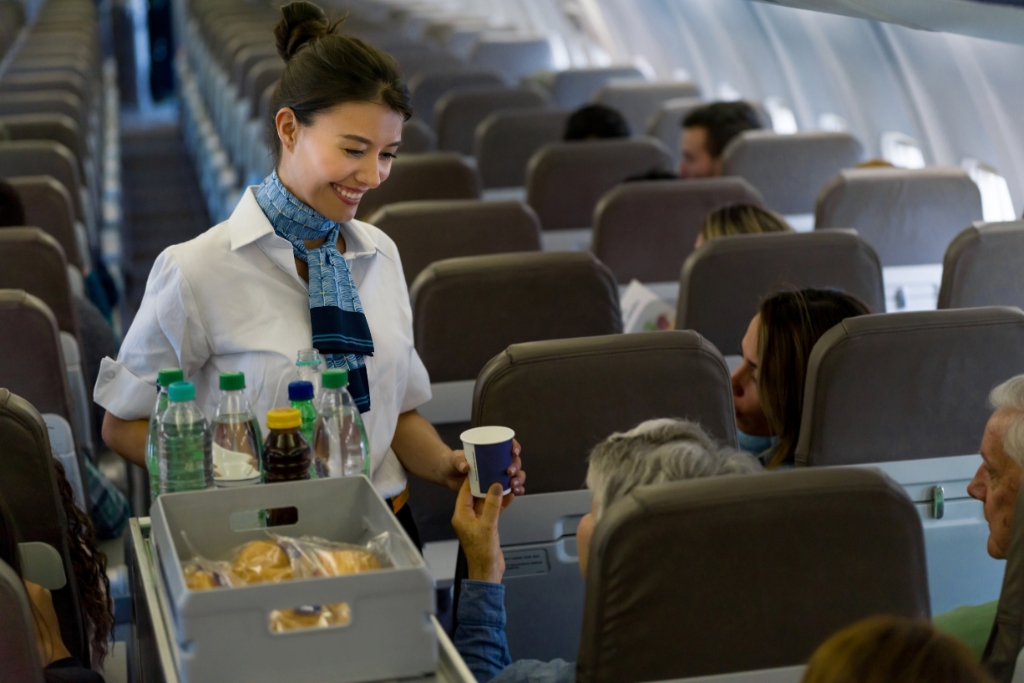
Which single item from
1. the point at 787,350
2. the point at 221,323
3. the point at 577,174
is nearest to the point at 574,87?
the point at 577,174

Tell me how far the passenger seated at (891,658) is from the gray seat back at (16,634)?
0.99 metres

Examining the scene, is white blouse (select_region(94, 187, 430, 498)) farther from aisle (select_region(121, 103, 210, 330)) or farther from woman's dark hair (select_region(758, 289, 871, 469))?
aisle (select_region(121, 103, 210, 330))

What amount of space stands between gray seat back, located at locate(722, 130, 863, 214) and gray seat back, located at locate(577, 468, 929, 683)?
391 cm

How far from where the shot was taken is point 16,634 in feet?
5.26

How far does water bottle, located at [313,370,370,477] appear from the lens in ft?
6.44

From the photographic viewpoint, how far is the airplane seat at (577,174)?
5465mm

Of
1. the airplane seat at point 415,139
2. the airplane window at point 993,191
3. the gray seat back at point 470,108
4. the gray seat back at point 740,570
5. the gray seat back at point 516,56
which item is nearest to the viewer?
the gray seat back at point 740,570

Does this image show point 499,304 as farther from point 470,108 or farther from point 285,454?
point 470,108

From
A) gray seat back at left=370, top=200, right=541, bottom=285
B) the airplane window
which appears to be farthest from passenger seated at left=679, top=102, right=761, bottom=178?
gray seat back at left=370, top=200, right=541, bottom=285

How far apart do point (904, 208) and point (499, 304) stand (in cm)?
203

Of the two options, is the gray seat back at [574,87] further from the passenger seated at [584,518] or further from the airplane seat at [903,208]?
the passenger seated at [584,518]

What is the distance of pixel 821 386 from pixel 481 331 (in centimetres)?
96

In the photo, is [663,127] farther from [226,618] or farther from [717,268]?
[226,618]

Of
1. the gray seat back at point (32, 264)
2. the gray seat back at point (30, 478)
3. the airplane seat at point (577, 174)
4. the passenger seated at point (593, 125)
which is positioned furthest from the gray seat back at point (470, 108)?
the gray seat back at point (30, 478)
